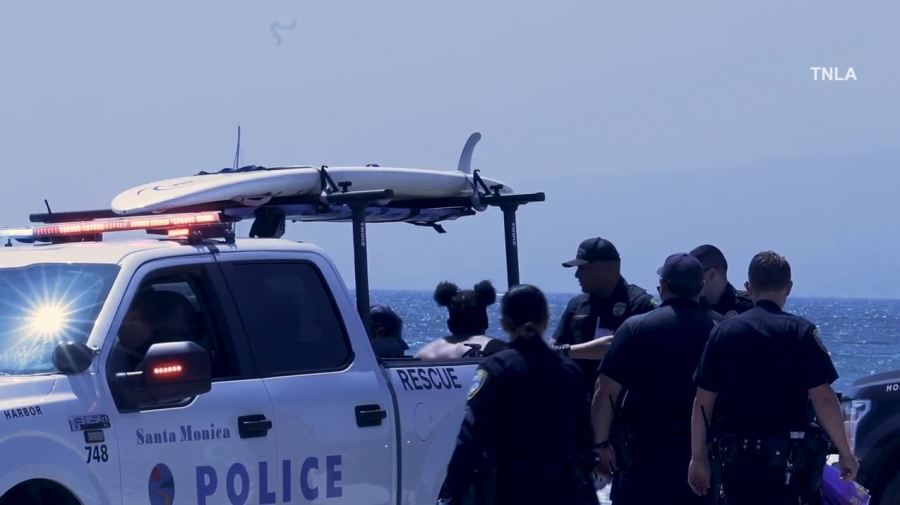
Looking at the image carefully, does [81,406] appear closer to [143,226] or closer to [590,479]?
[143,226]

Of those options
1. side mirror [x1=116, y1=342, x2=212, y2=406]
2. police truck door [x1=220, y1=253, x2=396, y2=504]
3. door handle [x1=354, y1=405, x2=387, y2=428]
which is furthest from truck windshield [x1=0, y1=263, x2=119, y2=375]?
door handle [x1=354, y1=405, x2=387, y2=428]

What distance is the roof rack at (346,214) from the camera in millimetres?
7297

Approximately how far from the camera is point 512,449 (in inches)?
239

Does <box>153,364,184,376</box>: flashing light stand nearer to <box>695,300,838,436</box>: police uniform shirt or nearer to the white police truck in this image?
the white police truck

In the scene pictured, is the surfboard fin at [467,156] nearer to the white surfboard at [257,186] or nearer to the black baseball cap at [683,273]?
the white surfboard at [257,186]

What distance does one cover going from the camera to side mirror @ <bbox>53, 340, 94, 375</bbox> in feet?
20.0

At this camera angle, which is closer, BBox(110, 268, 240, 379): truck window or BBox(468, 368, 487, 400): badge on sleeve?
BBox(468, 368, 487, 400): badge on sleeve

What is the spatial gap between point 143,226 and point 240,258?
17.3 inches

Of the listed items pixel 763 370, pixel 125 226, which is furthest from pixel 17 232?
pixel 763 370

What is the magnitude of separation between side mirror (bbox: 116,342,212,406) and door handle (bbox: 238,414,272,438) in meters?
0.43

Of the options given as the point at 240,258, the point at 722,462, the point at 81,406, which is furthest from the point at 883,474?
the point at 81,406

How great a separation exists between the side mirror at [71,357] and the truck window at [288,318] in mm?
946

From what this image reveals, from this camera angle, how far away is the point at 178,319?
6.87 meters

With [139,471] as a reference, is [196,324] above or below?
above
